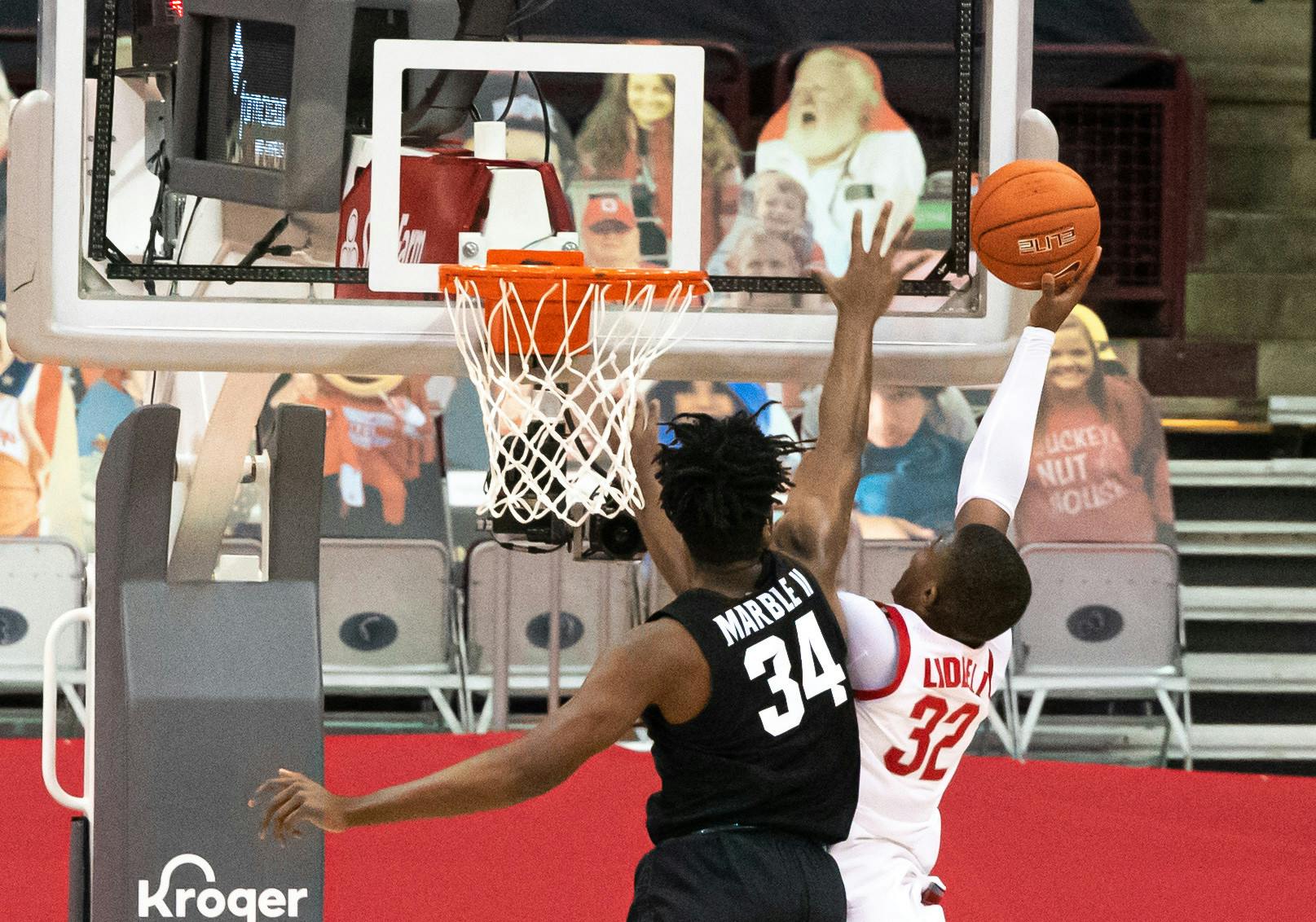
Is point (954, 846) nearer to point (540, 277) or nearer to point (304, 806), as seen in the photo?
point (540, 277)

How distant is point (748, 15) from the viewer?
988cm

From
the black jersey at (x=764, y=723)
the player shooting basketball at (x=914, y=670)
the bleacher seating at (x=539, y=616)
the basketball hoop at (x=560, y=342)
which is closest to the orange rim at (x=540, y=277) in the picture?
the basketball hoop at (x=560, y=342)

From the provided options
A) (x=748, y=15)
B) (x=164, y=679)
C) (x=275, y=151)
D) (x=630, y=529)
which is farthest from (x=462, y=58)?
(x=748, y=15)

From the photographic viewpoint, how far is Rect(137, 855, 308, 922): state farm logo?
150 inches

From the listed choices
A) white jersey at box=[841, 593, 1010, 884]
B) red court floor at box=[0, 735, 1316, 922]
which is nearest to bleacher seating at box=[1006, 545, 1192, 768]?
red court floor at box=[0, 735, 1316, 922]

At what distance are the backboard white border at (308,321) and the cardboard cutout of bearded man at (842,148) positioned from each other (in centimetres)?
40

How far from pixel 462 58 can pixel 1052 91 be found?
690 centimetres

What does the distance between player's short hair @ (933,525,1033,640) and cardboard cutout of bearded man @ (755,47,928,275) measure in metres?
1.19

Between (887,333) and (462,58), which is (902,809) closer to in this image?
(887,333)

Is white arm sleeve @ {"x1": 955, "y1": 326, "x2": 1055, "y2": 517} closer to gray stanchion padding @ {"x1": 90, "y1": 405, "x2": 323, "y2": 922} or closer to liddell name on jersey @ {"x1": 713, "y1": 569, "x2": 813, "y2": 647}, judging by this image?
liddell name on jersey @ {"x1": 713, "y1": 569, "x2": 813, "y2": 647}

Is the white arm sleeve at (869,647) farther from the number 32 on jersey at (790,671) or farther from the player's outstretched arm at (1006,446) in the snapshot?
the player's outstretched arm at (1006,446)

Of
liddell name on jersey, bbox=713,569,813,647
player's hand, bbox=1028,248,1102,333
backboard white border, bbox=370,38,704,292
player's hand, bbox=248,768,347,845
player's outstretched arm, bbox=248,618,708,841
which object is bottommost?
player's hand, bbox=248,768,347,845

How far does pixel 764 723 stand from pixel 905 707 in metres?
0.40

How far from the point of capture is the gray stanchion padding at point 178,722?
12.5 feet
